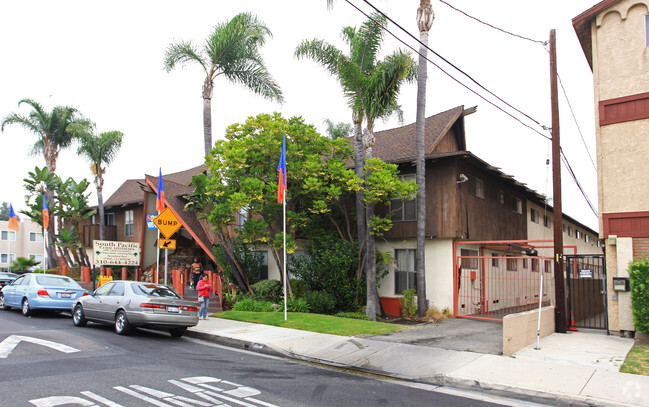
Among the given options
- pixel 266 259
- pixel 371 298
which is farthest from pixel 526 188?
pixel 266 259

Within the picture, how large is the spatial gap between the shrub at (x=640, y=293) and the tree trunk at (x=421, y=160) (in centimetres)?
628

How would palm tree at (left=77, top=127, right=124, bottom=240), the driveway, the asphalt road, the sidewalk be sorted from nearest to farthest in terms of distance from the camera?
the asphalt road → the sidewalk → the driveway → palm tree at (left=77, top=127, right=124, bottom=240)

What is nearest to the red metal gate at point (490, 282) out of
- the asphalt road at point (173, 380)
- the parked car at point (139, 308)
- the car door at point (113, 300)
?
the asphalt road at point (173, 380)

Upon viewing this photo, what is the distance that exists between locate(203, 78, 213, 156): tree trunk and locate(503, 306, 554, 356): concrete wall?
46.9 feet

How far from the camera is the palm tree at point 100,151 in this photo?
30.6 meters

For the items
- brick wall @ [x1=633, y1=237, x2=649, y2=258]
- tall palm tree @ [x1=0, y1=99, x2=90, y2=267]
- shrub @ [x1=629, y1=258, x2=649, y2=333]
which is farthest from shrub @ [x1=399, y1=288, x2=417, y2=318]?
tall palm tree @ [x1=0, y1=99, x2=90, y2=267]

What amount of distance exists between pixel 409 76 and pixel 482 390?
479 inches

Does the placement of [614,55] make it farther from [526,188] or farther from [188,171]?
[188,171]

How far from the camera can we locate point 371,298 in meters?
16.6

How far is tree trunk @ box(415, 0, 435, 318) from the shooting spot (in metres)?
16.5

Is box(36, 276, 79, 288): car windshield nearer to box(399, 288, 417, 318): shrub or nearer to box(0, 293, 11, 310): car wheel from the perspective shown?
box(0, 293, 11, 310): car wheel

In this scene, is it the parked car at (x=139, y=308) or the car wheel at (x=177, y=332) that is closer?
the parked car at (x=139, y=308)

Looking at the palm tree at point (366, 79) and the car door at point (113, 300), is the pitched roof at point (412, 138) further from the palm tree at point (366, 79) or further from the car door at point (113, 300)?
the car door at point (113, 300)

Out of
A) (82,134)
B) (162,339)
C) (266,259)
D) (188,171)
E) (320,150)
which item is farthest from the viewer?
(188,171)
